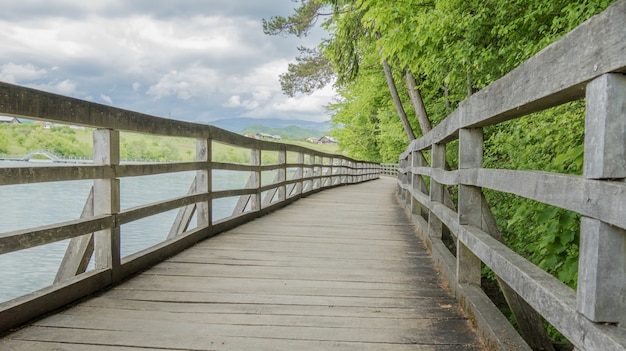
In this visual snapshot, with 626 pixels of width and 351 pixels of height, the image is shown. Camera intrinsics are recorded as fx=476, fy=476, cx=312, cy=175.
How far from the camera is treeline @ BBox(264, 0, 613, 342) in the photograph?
11.1ft

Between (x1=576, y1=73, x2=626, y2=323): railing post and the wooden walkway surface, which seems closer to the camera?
(x1=576, y1=73, x2=626, y2=323): railing post

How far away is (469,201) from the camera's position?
253 centimetres

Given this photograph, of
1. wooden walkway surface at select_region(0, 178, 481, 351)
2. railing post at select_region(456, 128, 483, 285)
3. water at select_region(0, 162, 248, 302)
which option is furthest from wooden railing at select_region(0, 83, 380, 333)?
railing post at select_region(456, 128, 483, 285)

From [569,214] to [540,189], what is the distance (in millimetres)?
1185

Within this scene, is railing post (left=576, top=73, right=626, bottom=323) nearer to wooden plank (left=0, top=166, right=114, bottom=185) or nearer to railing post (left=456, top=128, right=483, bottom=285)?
railing post (left=456, top=128, right=483, bottom=285)

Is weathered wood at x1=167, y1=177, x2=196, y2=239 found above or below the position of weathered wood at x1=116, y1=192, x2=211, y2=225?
below

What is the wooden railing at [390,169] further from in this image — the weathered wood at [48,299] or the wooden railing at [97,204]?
the weathered wood at [48,299]

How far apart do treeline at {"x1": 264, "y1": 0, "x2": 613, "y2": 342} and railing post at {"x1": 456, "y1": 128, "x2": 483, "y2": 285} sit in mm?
367

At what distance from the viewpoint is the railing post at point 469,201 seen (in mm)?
2494

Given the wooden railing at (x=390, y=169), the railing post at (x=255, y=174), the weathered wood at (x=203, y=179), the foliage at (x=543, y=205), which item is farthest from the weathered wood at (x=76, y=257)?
the wooden railing at (x=390, y=169)

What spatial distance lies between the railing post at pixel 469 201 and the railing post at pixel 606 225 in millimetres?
1282

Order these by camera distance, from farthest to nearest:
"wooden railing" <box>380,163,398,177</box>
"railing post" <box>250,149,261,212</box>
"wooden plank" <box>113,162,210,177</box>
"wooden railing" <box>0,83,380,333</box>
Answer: "wooden railing" <box>380,163,398,177</box>
"railing post" <box>250,149,261,212</box>
"wooden plank" <box>113,162,210,177</box>
"wooden railing" <box>0,83,380,333</box>

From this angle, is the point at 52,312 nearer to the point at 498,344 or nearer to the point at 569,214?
the point at 498,344

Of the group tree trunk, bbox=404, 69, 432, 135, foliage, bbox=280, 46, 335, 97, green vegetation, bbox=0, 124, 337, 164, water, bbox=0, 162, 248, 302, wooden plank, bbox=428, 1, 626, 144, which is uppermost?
foliage, bbox=280, 46, 335, 97
